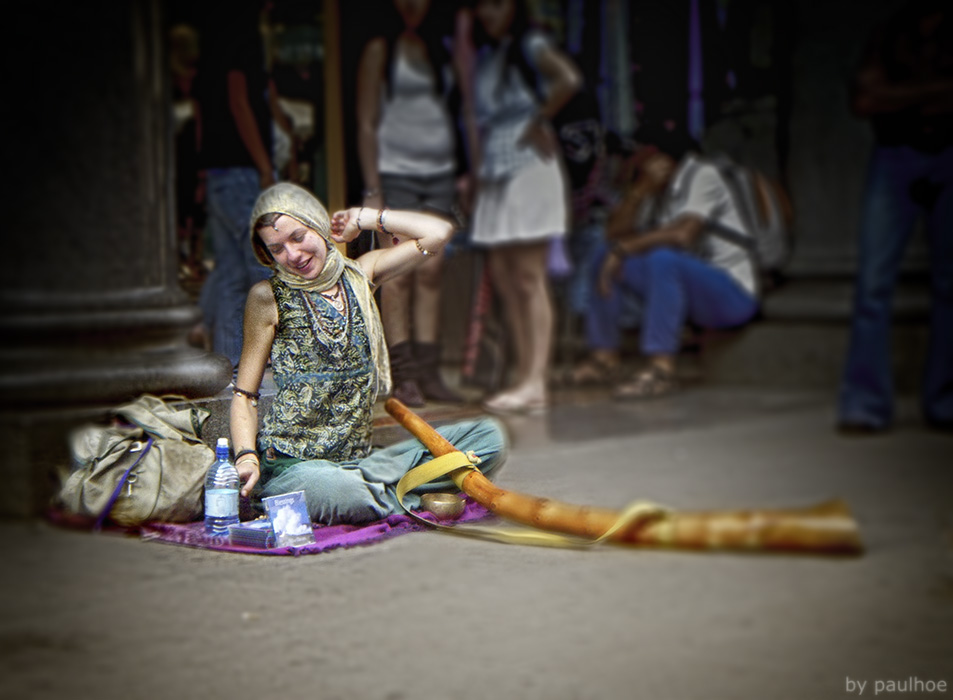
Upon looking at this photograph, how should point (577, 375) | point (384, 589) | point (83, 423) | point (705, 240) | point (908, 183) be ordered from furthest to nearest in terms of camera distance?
point (577, 375) → point (705, 240) → point (908, 183) → point (384, 589) → point (83, 423)

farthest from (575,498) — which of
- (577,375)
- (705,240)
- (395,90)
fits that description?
(577,375)

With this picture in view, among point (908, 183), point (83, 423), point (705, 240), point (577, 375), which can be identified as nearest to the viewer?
point (83, 423)

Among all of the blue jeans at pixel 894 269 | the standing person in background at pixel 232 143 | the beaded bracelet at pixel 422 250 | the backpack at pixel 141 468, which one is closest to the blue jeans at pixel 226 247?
the standing person in background at pixel 232 143

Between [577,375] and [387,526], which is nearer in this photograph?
[387,526]

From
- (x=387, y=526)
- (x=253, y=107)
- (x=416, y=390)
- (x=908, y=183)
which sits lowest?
(x=387, y=526)

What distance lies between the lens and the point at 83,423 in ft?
3.76

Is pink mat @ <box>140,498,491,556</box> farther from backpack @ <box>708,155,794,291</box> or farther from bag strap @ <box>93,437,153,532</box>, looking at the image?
backpack @ <box>708,155,794,291</box>

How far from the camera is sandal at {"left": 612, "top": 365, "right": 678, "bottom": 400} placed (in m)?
2.40

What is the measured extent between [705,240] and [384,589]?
52.8 inches

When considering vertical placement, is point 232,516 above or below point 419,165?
below

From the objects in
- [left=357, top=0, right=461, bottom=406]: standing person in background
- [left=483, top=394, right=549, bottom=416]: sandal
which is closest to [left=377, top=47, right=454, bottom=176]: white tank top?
[left=357, top=0, right=461, bottom=406]: standing person in background

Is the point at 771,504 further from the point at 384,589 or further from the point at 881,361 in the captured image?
the point at 384,589

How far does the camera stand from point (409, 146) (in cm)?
130

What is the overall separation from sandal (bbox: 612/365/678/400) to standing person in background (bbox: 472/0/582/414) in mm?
567
